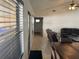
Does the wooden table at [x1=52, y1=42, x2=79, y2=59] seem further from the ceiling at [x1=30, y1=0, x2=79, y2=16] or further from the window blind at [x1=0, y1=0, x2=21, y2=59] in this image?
the ceiling at [x1=30, y1=0, x2=79, y2=16]

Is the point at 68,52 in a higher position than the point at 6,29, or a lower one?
lower

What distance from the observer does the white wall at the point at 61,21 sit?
35.7ft

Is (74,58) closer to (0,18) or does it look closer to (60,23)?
(0,18)

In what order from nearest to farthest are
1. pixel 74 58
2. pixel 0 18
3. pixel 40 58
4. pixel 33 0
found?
pixel 0 18
pixel 74 58
pixel 40 58
pixel 33 0

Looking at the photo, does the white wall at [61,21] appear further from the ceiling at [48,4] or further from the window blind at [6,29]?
the window blind at [6,29]

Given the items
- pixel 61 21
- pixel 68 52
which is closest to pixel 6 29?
pixel 68 52

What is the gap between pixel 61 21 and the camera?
10992 millimetres

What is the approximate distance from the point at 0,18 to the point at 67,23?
1041 cm

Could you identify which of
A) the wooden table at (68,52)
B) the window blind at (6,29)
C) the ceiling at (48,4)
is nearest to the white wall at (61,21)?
the ceiling at (48,4)

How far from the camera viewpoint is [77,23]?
1098 cm

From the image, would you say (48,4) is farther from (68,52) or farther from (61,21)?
(61,21)

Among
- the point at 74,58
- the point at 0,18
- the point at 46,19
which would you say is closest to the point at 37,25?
the point at 46,19

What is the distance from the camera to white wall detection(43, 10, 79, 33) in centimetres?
1088

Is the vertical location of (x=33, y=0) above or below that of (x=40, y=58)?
above
